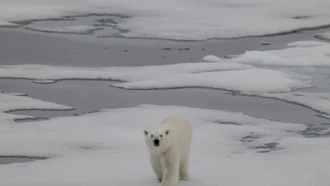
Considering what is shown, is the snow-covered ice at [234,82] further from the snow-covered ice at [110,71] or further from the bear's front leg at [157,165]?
the bear's front leg at [157,165]

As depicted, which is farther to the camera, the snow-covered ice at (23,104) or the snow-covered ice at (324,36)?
the snow-covered ice at (324,36)

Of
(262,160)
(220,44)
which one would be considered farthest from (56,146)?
(220,44)

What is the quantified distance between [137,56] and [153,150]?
6188 mm

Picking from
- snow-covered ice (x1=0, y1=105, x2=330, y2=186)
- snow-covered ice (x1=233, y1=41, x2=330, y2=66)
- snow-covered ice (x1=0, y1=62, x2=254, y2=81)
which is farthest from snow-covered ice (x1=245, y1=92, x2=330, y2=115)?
snow-covered ice (x1=233, y1=41, x2=330, y2=66)

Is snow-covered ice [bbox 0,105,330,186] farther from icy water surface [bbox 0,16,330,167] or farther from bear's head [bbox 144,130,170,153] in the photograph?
bear's head [bbox 144,130,170,153]

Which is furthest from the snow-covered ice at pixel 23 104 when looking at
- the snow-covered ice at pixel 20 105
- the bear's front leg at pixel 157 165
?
the bear's front leg at pixel 157 165

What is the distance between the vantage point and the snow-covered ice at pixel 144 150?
577 centimetres

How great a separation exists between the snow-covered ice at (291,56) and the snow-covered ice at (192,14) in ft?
5.57

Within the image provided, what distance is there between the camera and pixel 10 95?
29.0 feet

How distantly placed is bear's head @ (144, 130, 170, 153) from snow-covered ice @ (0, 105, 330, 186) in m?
0.43

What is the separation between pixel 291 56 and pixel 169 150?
624cm

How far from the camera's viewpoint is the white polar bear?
516cm

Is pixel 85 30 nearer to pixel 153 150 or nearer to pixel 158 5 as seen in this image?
pixel 158 5

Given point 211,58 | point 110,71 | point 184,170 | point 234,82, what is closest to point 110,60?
point 110,71
